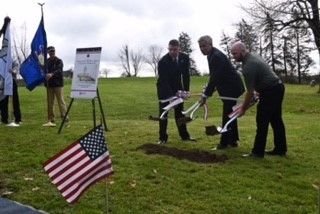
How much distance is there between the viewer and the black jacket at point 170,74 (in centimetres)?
1150

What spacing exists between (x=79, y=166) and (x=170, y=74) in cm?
527

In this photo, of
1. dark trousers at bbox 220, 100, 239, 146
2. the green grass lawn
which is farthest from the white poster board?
dark trousers at bbox 220, 100, 239, 146

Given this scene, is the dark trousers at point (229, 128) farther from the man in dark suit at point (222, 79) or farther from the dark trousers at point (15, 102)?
the dark trousers at point (15, 102)

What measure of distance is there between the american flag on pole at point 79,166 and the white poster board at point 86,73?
5.91 meters

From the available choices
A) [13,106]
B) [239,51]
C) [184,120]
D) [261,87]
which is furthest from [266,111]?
[13,106]

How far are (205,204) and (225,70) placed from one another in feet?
12.9

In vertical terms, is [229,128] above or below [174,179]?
above

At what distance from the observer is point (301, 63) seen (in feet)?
266

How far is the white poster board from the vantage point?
12695 millimetres

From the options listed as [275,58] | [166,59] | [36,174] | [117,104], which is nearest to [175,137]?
[166,59]

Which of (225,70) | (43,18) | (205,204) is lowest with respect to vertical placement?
(205,204)

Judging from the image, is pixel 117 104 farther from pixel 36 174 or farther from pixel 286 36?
pixel 286 36

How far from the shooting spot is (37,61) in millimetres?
15281

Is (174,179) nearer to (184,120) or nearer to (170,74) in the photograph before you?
(184,120)
